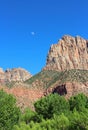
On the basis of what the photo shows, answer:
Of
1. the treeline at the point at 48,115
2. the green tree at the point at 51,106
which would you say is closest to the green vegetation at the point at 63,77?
the treeline at the point at 48,115

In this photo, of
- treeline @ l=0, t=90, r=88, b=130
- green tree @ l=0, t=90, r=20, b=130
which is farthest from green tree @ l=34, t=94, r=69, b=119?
green tree @ l=0, t=90, r=20, b=130

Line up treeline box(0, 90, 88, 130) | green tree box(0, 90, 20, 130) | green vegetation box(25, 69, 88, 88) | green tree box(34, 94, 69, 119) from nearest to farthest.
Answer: treeline box(0, 90, 88, 130)
green tree box(0, 90, 20, 130)
green tree box(34, 94, 69, 119)
green vegetation box(25, 69, 88, 88)

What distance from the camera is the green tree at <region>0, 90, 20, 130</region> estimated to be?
6712 centimetres

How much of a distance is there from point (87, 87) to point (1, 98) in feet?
300

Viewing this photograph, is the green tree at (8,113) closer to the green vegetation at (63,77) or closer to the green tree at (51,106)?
the green tree at (51,106)

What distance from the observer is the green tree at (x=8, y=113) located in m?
67.1

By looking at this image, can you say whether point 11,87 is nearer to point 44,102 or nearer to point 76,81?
point 76,81

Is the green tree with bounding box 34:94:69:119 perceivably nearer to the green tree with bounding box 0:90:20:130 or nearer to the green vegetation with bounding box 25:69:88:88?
the green tree with bounding box 0:90:20:130

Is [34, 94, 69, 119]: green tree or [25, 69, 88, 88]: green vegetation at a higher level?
[25, 69, 88, 88]: green vegetation

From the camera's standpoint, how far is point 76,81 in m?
163

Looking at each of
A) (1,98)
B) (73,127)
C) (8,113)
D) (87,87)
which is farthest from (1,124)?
(87,87)

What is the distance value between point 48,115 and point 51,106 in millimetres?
2240

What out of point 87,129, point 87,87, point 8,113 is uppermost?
point 87,87

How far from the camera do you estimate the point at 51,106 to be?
3214 inches
